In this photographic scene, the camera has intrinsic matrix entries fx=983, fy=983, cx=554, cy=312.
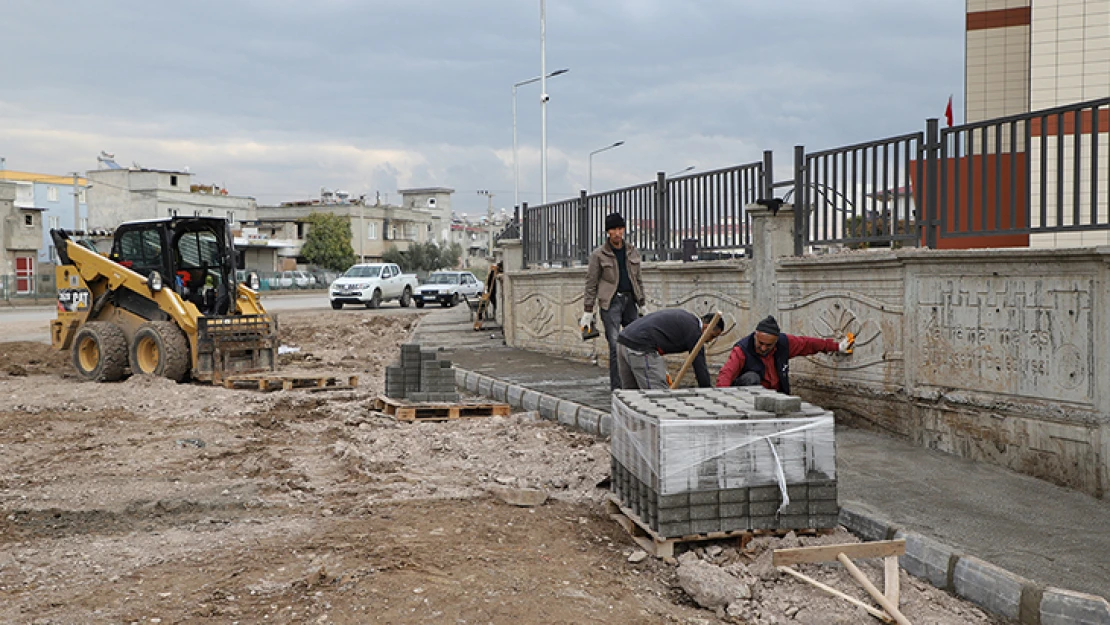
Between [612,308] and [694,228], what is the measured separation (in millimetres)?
2507

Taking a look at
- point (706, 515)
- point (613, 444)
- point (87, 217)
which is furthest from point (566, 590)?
point (87, 217)

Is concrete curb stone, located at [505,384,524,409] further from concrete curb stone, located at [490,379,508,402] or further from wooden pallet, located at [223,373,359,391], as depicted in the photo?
wooden pallet, located at [223,373,359,391]

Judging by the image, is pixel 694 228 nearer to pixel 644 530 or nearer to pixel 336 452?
pixel 336 452

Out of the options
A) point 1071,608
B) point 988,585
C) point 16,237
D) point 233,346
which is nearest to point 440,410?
point 233,346

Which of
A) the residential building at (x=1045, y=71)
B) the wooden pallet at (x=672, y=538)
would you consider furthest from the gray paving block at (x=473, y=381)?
the wooden pallet at (x=672, y=538)

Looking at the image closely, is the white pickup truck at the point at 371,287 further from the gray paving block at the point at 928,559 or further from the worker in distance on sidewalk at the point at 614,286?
the gray paving block at the point at 928,559

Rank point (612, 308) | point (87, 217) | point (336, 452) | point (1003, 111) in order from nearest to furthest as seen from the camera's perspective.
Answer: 1. point (336, 452)
2. point (612, 308)
3. point (1003, 111)
4. point (87, 217)

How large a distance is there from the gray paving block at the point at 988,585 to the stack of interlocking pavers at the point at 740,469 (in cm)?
79

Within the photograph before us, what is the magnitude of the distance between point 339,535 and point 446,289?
32.5 m

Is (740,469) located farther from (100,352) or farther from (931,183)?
(100,352)

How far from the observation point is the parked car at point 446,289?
37.8 metres

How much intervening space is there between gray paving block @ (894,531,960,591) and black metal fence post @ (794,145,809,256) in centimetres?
494

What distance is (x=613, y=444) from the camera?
6.48 m

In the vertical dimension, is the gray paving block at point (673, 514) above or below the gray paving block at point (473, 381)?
above
